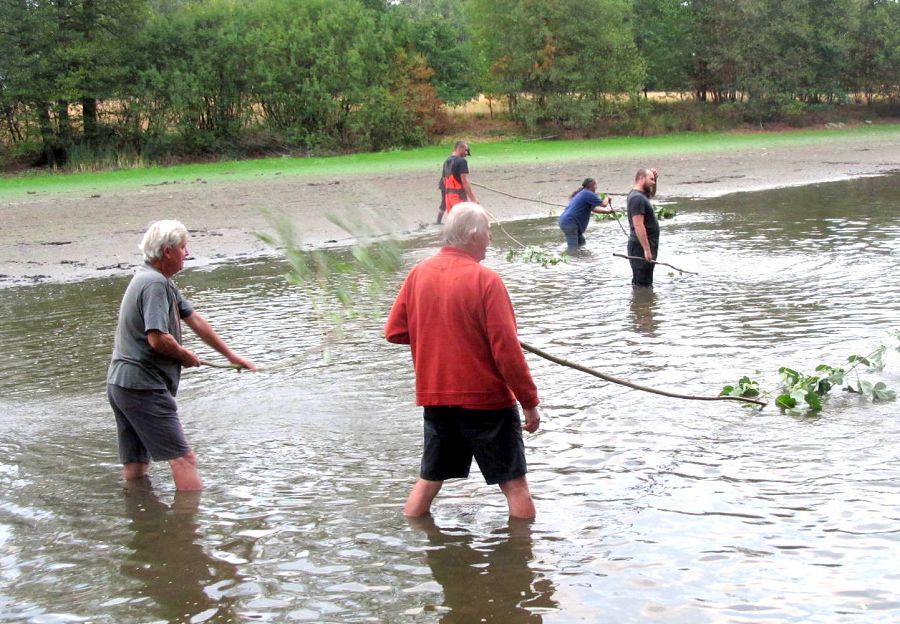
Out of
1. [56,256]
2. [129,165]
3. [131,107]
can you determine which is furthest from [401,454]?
[131,107]

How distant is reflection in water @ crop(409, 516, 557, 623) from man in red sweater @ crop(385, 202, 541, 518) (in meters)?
0.37

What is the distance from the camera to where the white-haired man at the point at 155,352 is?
577 cm

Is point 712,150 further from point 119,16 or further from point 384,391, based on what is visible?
point 384,391

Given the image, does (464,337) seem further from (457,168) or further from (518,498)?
(457,168)

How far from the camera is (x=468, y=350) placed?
Answer: 16.7 ft

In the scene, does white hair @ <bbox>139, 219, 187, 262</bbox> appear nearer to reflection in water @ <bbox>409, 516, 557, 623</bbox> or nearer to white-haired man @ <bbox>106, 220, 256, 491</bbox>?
white-haired man @ <bbox>106, 220, 256, 491</bbox>

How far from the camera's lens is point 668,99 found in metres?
52.7

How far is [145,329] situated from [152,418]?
0.55m

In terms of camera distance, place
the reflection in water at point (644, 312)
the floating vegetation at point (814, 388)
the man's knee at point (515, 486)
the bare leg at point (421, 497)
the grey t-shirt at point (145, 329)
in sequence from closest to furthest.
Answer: the man's knee at point (515, 486) → the bare leg at point (421, 497) → the grey t-shirt at point (145, 329) → the floating vegetation at point (814, 388) → the reflection in water at point (644, 312)

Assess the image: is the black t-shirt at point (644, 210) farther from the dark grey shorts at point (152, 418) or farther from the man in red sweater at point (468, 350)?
the dark grey shorts at point (152, 418)

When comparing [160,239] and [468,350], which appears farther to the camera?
[160,239]

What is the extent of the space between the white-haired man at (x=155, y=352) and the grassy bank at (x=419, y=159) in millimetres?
21828

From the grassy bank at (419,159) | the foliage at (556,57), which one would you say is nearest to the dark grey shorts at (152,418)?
the grassy bank at (419,159)

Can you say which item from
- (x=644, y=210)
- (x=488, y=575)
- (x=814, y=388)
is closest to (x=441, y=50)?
(x=644, y=210)
